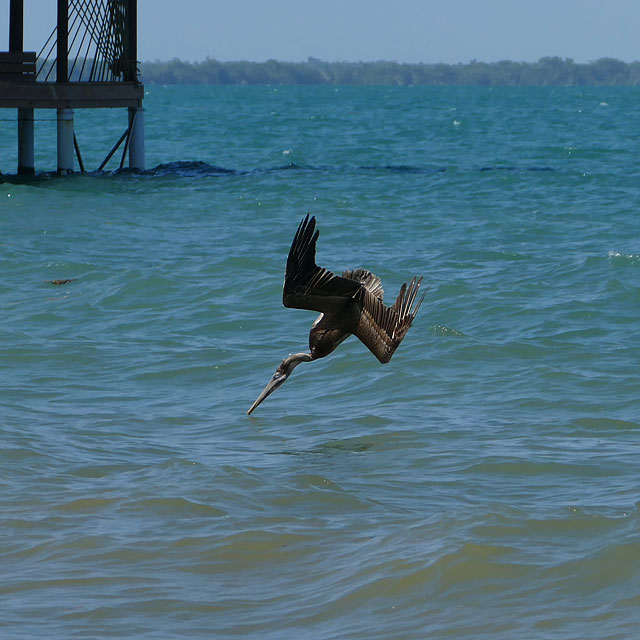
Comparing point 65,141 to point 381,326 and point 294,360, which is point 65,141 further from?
point 381,326

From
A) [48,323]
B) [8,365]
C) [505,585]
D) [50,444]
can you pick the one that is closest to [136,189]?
[48,323]

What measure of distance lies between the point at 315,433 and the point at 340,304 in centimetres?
171

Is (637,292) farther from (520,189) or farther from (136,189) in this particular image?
(136,189)

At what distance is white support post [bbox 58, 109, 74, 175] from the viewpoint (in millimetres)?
25453

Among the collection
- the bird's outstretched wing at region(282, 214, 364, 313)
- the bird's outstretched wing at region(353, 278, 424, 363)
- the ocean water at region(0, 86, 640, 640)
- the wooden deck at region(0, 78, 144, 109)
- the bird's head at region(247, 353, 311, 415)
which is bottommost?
the ocean water at region(0, 86, 640, 640)

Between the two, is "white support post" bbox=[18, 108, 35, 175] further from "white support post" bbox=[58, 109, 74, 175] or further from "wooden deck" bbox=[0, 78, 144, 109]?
"wooden deck" bbox=[0, 78, 144, 109]

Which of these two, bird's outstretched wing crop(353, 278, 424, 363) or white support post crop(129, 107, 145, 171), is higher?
white support post crop(129, 107, 145, 171)

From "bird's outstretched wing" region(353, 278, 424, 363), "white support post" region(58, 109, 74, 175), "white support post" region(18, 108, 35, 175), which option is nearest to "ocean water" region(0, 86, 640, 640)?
"bird's outstretched wing" region(353, 278, 424, 363)

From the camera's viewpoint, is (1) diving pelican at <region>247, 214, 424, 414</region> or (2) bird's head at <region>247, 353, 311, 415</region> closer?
(1) diving pelican at <region>247, 214, 424, 414</region>

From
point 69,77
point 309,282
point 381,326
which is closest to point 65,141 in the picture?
point 69,77

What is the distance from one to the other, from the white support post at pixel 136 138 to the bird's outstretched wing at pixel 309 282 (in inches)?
786

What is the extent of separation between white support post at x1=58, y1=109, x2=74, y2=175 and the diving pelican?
17777mm

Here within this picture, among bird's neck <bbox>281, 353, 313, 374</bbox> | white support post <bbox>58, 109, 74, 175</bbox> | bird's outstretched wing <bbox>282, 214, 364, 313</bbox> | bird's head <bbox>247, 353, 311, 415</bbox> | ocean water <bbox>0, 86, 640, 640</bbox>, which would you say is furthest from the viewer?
white support post <bbox>58, 109, 74, 175</bbox>

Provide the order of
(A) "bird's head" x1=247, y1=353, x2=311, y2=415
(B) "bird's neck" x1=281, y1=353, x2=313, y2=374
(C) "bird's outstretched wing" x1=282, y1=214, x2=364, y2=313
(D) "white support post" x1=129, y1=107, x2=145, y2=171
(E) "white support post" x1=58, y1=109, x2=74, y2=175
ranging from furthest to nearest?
(D) "white support post" x1=129, y1=107, x2=145, y2=171, (E) "white support post" x1=58, y1=109, x2=74, y2=175, (A) "bird's head" x1=247, y1=353, x2=311, y2=415, (B) "bird's neck" x1=281, y1=353, x2=313, y2=374, (C) "bird's outstretched wing" x1=282, y1=214, x2=364, y2=313
